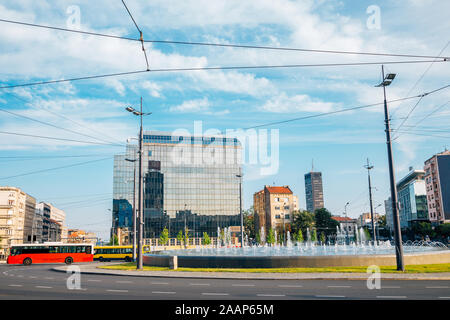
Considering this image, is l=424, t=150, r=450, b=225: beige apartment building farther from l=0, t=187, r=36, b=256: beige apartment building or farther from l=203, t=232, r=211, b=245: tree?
l=0, t=187, r=36, b=256: beige apartment building

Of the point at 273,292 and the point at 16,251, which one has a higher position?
the point at 273,292

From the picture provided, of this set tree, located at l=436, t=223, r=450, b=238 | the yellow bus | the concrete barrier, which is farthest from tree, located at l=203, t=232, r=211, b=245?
the concrete barrier

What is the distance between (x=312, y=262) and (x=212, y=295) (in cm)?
1137

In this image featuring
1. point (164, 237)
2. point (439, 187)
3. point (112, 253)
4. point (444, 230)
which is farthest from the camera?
point (439, 187)

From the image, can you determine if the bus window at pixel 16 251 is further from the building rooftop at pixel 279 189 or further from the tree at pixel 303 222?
the building rooftop at pixel 279 189

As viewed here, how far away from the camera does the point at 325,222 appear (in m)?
101

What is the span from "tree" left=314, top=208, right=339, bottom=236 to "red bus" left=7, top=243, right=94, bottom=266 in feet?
230

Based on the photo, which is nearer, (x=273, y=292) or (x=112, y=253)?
(x=273, y=292)

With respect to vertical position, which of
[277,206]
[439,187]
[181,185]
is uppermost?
[181,185]

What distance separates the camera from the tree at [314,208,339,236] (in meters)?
101

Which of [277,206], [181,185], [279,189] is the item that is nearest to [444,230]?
[277,206]

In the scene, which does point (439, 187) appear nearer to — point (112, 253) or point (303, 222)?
point (303, 222)

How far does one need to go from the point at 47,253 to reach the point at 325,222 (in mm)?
75300
